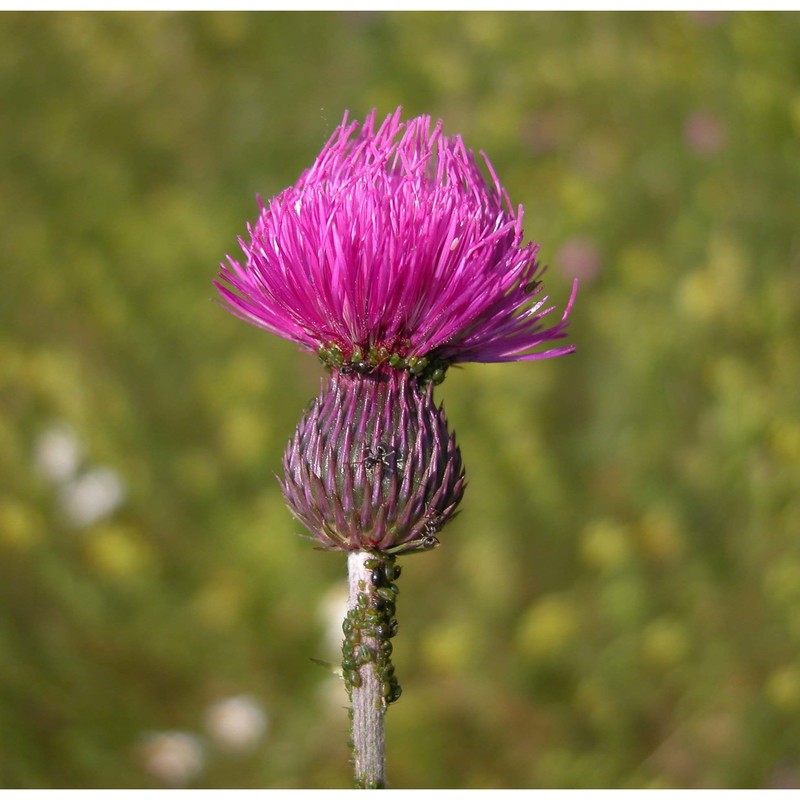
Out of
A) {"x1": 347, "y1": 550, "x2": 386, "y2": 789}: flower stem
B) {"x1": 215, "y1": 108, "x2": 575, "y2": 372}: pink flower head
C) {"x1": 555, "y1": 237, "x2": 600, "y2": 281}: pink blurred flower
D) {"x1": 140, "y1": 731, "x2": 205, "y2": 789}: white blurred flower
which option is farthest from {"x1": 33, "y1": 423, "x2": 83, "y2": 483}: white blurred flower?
{"x1": 347, "y1": 550, "x2": 386, "y2": 789}: flower stem

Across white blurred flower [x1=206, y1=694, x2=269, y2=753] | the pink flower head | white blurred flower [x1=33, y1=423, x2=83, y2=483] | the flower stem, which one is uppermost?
white blurred flower [x1=33, y1=423, x2=83, y2=483]

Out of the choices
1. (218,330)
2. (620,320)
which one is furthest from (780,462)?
(218,330)

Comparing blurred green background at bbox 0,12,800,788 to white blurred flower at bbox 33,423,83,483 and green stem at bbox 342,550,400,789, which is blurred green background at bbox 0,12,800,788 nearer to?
white blurred flower at bbox 33,423,83,483

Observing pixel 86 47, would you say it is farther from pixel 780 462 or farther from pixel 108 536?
pixel 780 462

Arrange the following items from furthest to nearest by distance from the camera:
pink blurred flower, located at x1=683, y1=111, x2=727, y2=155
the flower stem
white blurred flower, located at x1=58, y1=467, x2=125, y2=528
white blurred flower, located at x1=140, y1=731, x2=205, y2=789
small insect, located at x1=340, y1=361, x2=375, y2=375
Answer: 1. pink blurred flower, located at x1=683, y1=111, x2=727, y2=155
2. white blurred flower, located at x1=58, y1=467, x2=125, y2=528
3. white blurred flower, located at x1=140, y1=731, x2=205, y2=789
4. small insect, located at x1=340, y1=361, x2=375, y2=375
5. the flower stem

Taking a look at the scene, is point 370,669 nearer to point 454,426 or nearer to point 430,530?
point 430,530

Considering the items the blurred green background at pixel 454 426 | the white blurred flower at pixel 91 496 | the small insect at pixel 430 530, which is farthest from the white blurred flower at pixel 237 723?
the small insect at pixel 430 530

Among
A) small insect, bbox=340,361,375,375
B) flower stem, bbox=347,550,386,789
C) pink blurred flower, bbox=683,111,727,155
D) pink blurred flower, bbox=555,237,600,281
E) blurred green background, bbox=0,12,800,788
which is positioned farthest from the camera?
pink blurred flower, bbox=683,111,727,155
